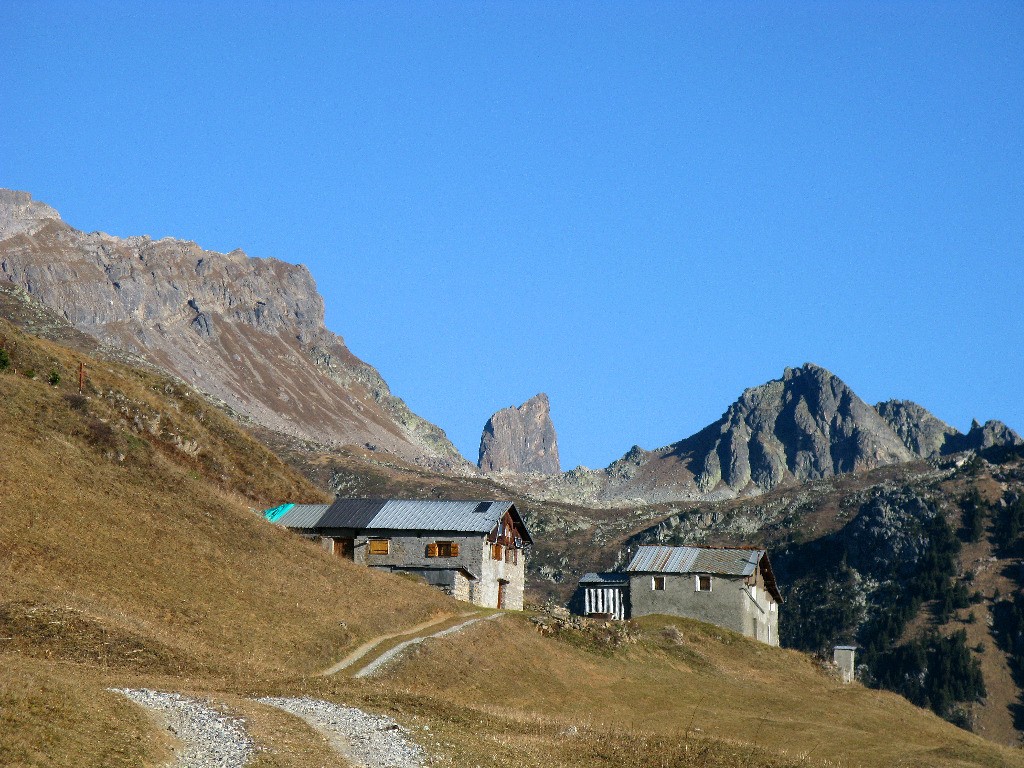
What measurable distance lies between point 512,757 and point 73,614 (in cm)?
2238

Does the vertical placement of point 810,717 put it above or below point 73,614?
below

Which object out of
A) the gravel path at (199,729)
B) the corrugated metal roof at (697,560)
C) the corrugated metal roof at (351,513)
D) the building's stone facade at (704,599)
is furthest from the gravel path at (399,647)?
the corrugated metal roof at (697,560)

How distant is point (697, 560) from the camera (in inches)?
4021

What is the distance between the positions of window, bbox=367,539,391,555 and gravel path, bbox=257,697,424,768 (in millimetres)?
49643

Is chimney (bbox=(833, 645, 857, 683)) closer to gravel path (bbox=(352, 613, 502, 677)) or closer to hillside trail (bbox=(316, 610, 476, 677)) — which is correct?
hillside trail (bbox=(316, 610, 476, 677))

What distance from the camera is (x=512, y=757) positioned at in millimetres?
34250

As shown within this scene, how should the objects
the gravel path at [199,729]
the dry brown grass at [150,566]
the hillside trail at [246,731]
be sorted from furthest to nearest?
the dry brown grass at [150,566] < the hillside trail at [246,731] < the gravel path at [199,729]

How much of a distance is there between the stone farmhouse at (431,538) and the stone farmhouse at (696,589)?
11915 mm

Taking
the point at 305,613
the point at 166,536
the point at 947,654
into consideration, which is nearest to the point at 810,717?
the point at 305,613

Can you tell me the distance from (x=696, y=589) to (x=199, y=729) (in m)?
72.5

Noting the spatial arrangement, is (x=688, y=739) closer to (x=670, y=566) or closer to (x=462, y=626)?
(x=462, y=626)

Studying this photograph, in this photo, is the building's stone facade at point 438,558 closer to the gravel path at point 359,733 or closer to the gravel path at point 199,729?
the gravel path at point 359,733

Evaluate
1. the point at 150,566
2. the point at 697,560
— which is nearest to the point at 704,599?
the point at 697,560

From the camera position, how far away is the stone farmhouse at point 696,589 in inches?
3900
